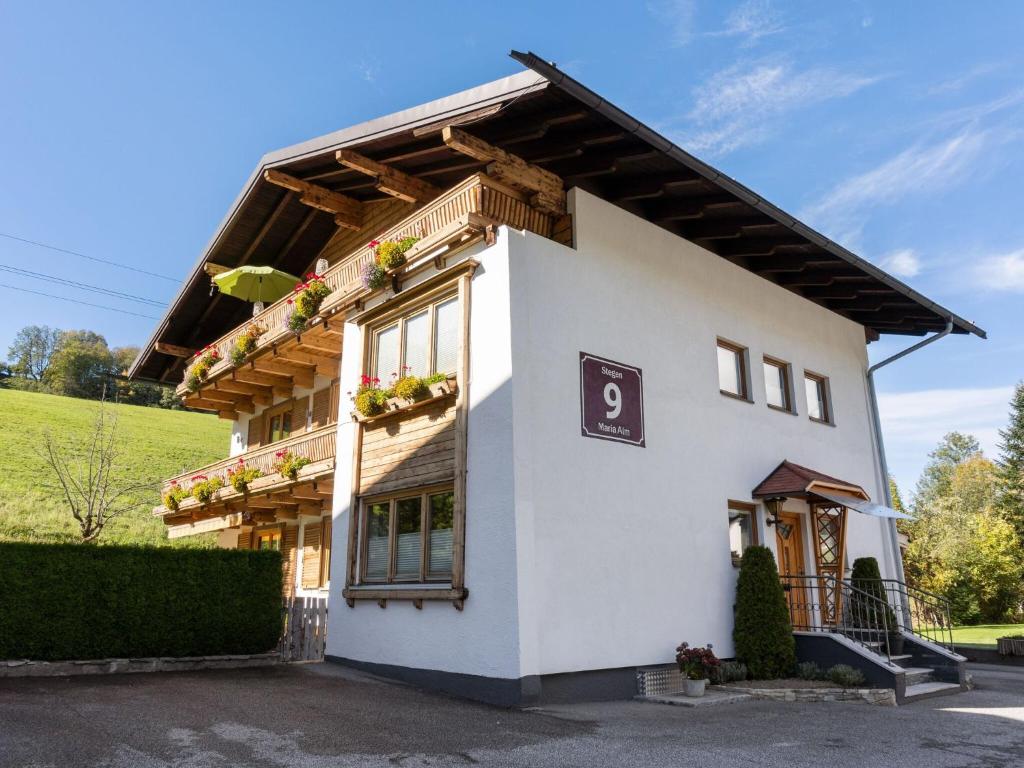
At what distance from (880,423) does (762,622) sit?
295 inches

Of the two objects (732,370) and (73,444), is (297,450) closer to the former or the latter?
(732,370)

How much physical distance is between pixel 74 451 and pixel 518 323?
37.0 m

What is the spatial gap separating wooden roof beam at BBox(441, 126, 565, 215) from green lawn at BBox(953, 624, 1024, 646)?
1726cm

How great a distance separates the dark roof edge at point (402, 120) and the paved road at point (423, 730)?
7.34 metres

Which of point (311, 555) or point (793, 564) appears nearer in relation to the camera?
point (793, 564)

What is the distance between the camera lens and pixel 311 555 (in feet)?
58.7

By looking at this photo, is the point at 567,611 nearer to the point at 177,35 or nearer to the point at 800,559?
the point at 800,559

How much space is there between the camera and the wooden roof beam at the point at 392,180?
12758mm

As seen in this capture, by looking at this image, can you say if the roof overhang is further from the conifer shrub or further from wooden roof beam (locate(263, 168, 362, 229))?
the conifer shrub

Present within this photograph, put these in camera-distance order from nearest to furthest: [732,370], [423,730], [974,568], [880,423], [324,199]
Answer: [423,730]
[732,370]
[324,199]
[880,423]
[974,568]

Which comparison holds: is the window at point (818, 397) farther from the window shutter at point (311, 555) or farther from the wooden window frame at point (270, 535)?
the wooden window frame at point (270, 535)

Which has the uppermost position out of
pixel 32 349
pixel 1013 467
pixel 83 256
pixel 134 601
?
pixel 32 349

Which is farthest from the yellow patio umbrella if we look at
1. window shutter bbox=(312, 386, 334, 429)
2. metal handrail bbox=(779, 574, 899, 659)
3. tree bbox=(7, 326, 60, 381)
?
tree bbox=(7, 326, 60, 381)

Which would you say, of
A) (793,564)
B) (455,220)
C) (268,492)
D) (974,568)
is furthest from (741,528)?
(974,568)
